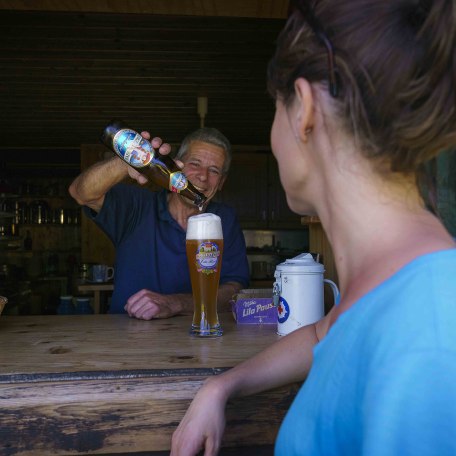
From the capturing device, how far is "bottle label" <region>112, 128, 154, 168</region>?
1.45 m

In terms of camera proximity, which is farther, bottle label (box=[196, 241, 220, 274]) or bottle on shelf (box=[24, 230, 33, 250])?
bottle on shelf (box=[24, 230, 33, 250])

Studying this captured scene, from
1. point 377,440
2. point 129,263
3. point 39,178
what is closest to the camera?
point 377,440

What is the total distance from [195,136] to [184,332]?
1.05 metres

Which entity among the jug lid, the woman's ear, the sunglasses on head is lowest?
the jug lid

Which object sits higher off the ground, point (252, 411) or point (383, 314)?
point (383, 314)

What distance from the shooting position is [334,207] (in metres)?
0.65

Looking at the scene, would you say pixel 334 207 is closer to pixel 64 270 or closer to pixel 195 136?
pixel 195 136

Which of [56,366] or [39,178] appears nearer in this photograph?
[56,366]

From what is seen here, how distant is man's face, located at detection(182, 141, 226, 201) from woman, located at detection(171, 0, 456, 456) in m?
1.48

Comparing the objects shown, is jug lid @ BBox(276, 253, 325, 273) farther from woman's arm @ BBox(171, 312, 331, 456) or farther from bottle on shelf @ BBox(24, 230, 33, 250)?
bottle on shelf @ BBox(24, 230, 33, 250)

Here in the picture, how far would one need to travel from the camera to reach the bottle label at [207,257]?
1253mm

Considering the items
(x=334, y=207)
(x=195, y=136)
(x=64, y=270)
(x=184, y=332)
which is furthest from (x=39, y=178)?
(x=334, y=207)

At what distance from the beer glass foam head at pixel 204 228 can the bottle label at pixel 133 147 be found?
0.32 meters

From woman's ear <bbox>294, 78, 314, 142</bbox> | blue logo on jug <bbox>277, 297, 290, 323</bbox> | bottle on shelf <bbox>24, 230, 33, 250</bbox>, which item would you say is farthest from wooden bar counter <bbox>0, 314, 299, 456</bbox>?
bottle on shelf <bbox>24, 230, 33, 250</bbox>
